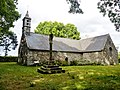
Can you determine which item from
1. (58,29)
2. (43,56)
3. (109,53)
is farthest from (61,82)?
(58,29)

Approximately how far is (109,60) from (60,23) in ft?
91.1

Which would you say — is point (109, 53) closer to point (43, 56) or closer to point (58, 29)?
point (43, 56)

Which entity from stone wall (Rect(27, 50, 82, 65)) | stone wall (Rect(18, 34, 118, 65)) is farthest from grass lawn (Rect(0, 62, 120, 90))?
stone wall (Rect(18, 34, 118, 65))

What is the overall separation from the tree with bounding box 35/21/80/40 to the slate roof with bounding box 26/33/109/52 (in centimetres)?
1625

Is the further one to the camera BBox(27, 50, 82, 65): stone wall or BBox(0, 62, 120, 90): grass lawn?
BBox(27, 50, 82, 65): stone wall

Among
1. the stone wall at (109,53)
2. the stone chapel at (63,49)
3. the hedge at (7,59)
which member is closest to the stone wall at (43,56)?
the stone chapel at (63,49)

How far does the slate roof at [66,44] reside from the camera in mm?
31116

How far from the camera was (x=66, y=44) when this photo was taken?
120 feet

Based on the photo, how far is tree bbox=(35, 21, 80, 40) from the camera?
56.1m

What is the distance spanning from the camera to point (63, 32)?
185 feet

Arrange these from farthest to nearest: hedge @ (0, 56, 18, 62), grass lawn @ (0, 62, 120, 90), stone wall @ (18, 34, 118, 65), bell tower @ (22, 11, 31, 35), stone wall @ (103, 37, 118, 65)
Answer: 1. hedge @ (0, 56, 18, 62)
2. stone wall @ (103, 37, 118, 65)
3. bell tower @ (22, 11, 31, 35)
4. stone wall @ (18, 34, 118, 65)
5. grass lawn @ (0, 62, 120, 90)

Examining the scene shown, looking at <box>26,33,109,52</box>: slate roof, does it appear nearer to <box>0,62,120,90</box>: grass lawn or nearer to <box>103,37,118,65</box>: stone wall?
<box>103,37,118,65</box>: stone wall

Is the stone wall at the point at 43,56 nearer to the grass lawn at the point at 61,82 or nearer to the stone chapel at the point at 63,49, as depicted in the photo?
the stone chapel at the point at 63,49

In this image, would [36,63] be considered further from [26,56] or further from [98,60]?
[98,60]
